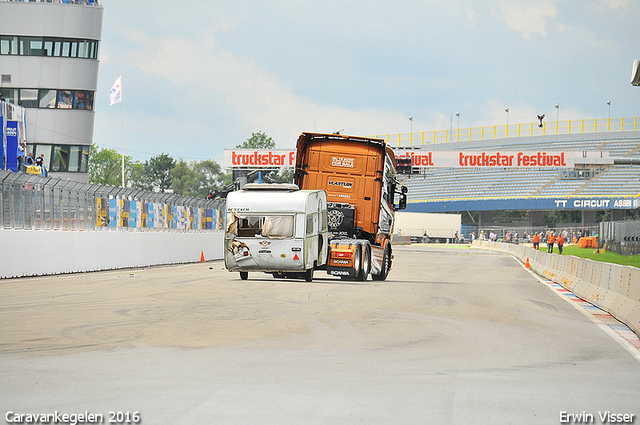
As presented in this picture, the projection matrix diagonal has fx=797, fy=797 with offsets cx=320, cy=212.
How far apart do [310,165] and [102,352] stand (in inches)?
616

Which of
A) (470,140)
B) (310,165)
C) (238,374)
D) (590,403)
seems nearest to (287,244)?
(310,165)

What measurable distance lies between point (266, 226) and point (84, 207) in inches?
Answer: 344

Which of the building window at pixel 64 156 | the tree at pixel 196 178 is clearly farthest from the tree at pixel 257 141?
the building window at pixel 64 156

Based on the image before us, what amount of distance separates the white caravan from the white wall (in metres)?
6.27

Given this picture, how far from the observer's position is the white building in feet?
190

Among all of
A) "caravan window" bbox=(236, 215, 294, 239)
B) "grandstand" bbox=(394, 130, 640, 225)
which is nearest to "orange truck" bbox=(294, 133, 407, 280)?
"caravan window" bbox=(236, 215, 294, 239)

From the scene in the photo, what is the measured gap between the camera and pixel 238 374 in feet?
25.4

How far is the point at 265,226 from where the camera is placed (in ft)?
71.5

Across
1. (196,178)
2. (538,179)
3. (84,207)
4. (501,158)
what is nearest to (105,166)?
(196,178)

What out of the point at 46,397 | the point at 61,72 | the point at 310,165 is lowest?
the point at 46,397

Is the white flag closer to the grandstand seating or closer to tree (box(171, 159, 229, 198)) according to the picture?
the grandstand seating

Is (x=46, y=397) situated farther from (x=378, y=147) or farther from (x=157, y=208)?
(x=157, y=208)

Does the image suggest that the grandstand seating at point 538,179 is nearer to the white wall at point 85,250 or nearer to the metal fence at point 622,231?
the metal fence at point 622,231

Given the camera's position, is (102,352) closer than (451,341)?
Yes
